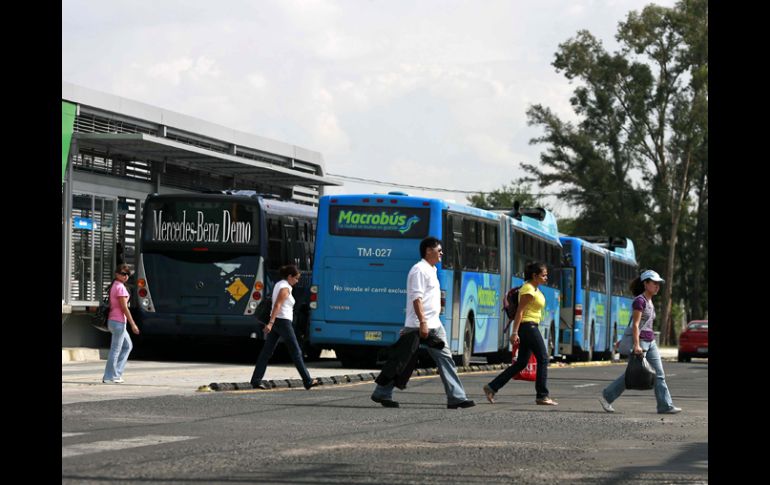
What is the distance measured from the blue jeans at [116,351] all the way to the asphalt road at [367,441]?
105 inches

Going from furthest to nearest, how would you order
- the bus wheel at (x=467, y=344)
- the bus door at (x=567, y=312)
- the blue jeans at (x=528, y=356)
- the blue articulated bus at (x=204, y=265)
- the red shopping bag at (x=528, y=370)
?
the bus door at (x=567, y=312) < the blue articulated bus at (x=204, y=265) < the bus wheel at (x=467, y=344) < the red shopping bag at (x=528, y=370) < the blue jeans at (x=528, y=356)

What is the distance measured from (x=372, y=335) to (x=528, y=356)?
940cm

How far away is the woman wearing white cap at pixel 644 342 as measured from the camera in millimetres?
18234

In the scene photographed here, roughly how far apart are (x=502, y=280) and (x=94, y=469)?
23.7 meters

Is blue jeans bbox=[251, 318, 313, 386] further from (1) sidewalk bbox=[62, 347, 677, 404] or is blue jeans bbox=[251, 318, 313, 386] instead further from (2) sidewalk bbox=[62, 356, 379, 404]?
(2) sidewalk bbox=[62, 356, 379, 404]

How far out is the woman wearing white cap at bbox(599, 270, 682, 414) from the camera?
1823cm

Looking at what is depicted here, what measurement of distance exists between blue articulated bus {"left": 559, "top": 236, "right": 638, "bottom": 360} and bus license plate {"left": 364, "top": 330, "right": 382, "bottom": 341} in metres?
14.3

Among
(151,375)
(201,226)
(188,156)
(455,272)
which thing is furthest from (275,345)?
(188,156)

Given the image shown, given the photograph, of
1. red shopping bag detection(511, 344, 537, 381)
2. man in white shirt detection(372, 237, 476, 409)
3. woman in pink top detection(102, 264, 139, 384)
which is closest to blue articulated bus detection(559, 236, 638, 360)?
woman in pink top detection(102, 264, 139, 384)

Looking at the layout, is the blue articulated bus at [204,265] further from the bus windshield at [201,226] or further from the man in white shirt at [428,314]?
the man in white shirt at [428,314]

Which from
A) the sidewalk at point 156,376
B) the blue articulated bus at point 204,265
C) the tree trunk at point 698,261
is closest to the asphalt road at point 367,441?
the sidewalk at point 156,376

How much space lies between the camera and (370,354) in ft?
100
